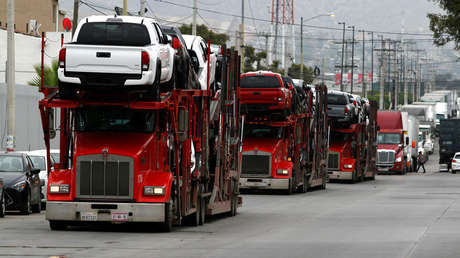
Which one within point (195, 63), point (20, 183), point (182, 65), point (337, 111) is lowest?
point (20, 183)

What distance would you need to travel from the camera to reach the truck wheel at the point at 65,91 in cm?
2031

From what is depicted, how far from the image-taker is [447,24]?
46.6 metres

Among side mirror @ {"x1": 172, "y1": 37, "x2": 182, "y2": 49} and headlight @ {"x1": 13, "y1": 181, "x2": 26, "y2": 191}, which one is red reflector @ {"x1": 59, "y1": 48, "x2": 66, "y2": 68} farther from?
headlight @ {"x1": 13, "y1": 181, "x2": 26, "y2": 191}

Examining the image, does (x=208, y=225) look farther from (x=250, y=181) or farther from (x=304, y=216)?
(x=250, y=181)

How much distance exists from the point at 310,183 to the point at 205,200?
19.1 meters

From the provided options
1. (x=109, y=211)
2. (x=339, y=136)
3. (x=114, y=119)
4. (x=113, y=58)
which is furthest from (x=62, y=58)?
(x=339, y=136)

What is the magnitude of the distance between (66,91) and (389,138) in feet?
172

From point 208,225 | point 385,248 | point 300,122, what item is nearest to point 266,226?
point 208,225

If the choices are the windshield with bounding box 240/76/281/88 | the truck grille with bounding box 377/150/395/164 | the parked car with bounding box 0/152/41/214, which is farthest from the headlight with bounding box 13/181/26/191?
the truck grille with bounding box 377/150/395/164

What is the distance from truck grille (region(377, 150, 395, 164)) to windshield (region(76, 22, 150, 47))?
171 feet

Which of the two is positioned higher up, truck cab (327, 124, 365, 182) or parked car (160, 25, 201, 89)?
parked car (160, 25, 201, 89)

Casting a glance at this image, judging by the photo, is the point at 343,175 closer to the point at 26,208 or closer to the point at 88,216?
the point at 26,208

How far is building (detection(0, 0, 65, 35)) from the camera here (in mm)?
79125

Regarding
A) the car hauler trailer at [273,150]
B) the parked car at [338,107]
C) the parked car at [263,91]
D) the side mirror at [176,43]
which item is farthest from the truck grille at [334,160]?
the side mirror at [176,43]
